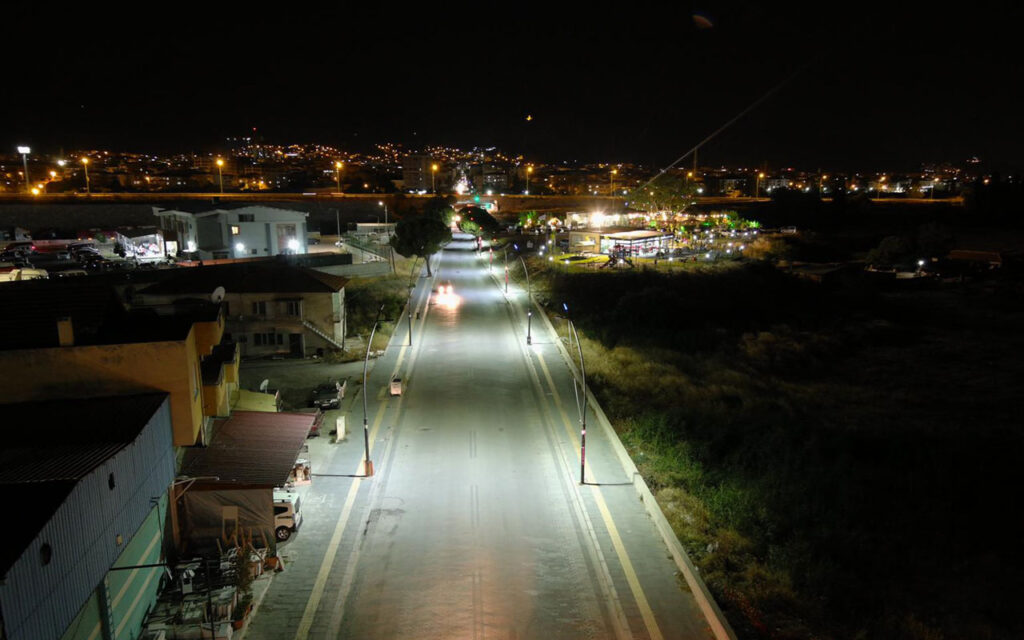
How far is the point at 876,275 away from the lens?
2393 inches

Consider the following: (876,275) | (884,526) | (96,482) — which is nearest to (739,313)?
(876,275)

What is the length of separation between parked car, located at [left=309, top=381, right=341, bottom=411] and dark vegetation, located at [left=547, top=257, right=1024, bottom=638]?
31.9 feet

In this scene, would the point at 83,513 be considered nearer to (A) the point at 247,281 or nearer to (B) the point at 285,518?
(B) the point at 285,518

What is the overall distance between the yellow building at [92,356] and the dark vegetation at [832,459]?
35.6 ft

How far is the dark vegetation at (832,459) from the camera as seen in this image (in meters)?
11.4

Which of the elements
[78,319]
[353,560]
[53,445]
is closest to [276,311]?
[78,319]

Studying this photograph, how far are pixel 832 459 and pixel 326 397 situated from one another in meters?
16.4

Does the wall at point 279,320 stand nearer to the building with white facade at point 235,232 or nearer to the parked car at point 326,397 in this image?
the parked car at point 326,397

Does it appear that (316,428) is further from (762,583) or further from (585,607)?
(762,583)

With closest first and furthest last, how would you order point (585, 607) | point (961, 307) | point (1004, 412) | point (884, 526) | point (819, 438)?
1. point (585, 607)
2. point (884, 526)
3. point (819, 438)
4. point (1004, 412)
5. point (961, 307)

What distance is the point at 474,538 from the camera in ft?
45.4

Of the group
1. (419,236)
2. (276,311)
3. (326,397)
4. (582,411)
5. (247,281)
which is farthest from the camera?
(419,236)

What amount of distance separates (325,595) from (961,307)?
54.1 m

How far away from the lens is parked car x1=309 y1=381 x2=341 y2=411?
72.2 feet
